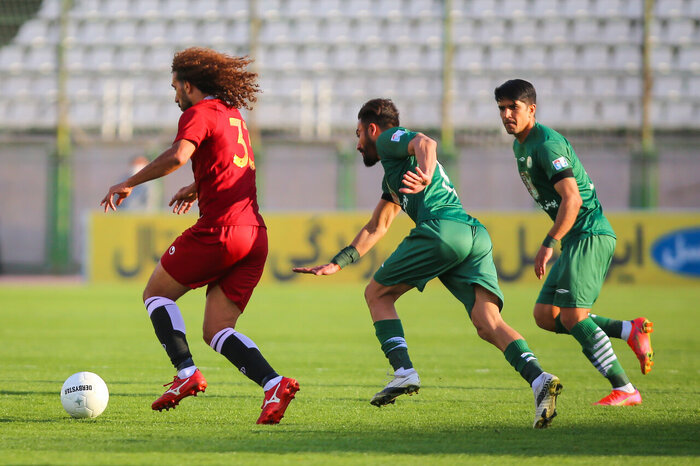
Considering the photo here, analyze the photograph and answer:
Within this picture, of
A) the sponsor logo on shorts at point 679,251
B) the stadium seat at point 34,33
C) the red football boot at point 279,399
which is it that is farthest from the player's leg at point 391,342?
the stadium seat at point 34,33

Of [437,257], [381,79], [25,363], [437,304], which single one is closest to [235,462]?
[437,257]

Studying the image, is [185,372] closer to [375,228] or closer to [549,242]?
[375,228]

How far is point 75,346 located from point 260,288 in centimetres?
950

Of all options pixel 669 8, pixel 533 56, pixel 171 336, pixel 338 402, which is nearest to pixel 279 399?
pixel 171 336

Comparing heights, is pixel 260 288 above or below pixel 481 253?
below

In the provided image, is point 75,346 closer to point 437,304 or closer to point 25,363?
point 25,363

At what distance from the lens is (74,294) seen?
694 inches

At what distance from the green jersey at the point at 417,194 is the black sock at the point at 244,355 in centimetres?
123

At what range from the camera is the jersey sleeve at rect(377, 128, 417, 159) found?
564 cm

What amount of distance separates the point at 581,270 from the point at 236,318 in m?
2.15

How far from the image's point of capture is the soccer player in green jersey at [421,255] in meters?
5.50

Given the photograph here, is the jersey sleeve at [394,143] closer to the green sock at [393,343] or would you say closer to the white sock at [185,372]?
the green sock at [393,343]

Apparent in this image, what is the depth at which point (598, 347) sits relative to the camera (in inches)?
238

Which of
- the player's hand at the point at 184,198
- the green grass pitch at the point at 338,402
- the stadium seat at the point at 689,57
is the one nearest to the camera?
the green grass pitch at the point at 338,402
